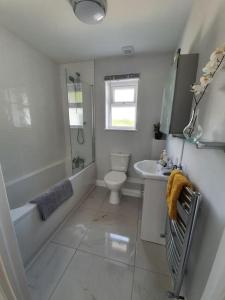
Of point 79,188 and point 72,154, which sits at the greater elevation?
point 72,154

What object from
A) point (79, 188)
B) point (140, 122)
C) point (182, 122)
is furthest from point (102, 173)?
point (182, 122)

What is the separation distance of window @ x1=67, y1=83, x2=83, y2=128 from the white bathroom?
0.02m

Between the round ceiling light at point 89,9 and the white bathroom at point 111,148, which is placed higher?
the round ceiling light at point 89,9

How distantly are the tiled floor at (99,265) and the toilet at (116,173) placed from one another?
443mm

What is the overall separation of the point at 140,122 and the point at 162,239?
1.79 meters

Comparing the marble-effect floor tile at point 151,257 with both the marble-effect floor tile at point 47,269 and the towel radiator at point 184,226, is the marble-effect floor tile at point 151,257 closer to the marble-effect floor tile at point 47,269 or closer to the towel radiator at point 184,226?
the towel radiator at point 184,226

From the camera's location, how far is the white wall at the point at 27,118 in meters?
1.75

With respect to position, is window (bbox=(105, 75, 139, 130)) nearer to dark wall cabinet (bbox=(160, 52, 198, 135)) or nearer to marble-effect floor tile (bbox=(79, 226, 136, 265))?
dark wall cabinet (bbox=(160, 52, 198, 135))

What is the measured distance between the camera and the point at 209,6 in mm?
917

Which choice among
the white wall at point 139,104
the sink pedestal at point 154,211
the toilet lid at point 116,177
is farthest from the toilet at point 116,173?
the sink pedestal at point 154,211

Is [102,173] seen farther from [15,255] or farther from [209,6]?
[209,6]

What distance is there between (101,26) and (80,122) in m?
1.51

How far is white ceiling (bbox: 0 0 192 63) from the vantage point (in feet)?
4.28

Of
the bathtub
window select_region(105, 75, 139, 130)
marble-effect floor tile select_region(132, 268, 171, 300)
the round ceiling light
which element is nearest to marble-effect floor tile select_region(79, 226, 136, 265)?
marble-effect floor tile select_region(132, 268, 171, 300)
